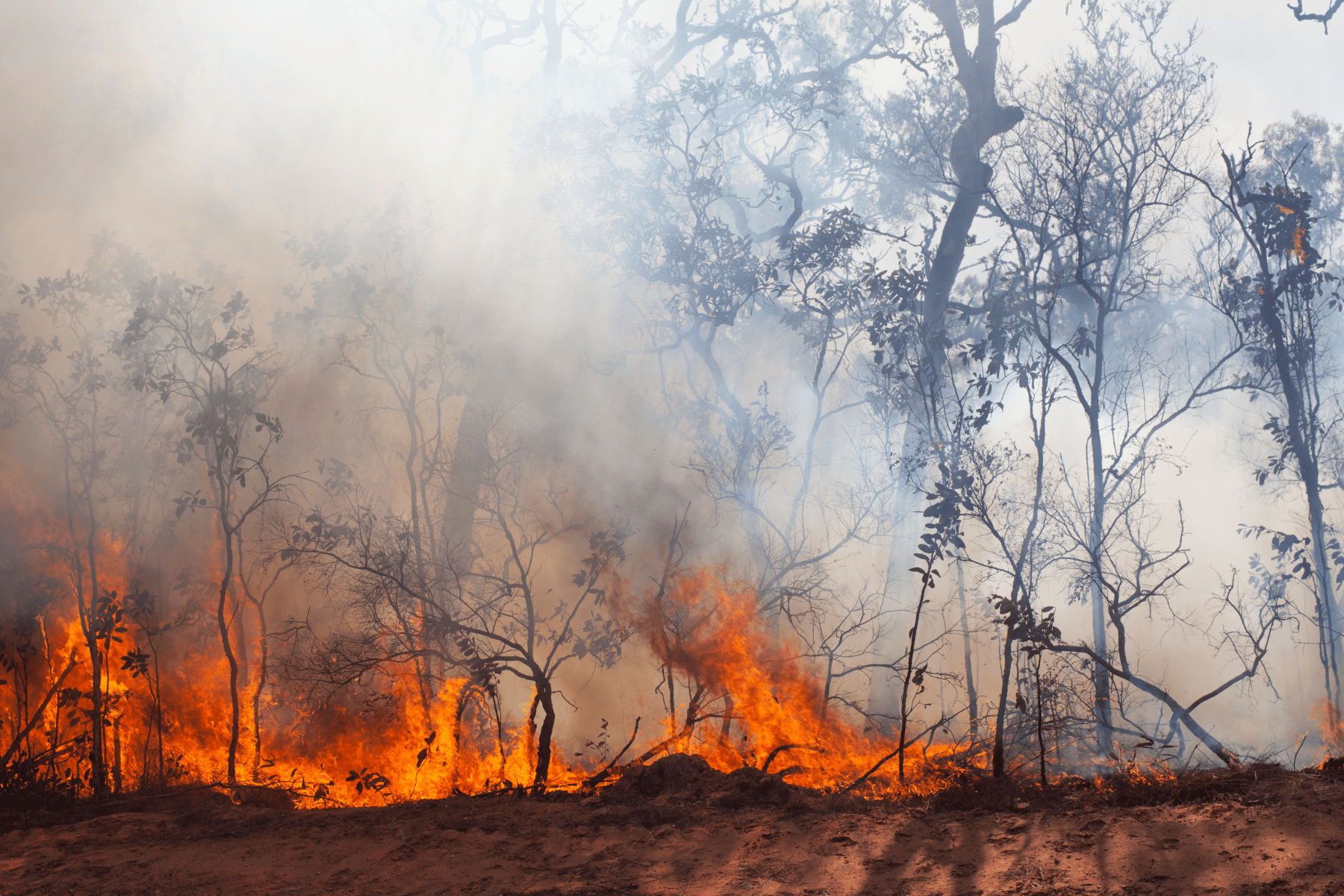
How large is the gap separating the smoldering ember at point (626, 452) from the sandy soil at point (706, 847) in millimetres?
144

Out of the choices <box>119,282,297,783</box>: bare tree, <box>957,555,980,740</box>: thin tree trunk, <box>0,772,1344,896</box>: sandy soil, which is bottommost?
<box>0,772,1344,896</box>: sandy soil

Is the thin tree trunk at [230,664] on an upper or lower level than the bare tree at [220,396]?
lower

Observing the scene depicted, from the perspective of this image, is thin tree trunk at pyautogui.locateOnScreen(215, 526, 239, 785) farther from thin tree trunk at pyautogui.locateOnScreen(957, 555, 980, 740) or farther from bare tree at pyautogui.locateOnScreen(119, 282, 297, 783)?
thin tree trunk at pyautogui.locateOnScreen(957, 555, 980, 740)

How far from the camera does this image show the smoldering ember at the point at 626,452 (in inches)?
309

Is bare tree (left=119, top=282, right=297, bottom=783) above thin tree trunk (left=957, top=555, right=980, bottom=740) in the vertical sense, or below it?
above

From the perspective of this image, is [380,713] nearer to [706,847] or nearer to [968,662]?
[706,847]

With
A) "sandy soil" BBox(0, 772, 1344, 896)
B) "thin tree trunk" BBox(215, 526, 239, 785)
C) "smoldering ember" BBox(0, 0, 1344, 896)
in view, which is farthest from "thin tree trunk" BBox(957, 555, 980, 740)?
"thin tree trunk" BBox(215, 526, 239, 785)

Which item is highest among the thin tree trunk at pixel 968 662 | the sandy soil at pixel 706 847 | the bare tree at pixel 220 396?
the bare tree at pixel 220 396

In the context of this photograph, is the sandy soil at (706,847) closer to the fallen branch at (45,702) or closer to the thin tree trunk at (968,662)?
the fallen branch at (45,702)

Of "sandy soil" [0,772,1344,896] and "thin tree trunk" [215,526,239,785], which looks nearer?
"sandy soil" [0,772,1344,896]

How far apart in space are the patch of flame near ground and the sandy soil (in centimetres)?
258

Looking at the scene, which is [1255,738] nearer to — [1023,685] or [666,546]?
[1023,685]

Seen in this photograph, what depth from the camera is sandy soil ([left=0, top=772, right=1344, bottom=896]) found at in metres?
3.79

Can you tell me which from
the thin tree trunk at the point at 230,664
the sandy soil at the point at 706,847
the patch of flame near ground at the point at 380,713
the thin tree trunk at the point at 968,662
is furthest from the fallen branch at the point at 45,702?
the thin tree trunk at the point at 968,662
